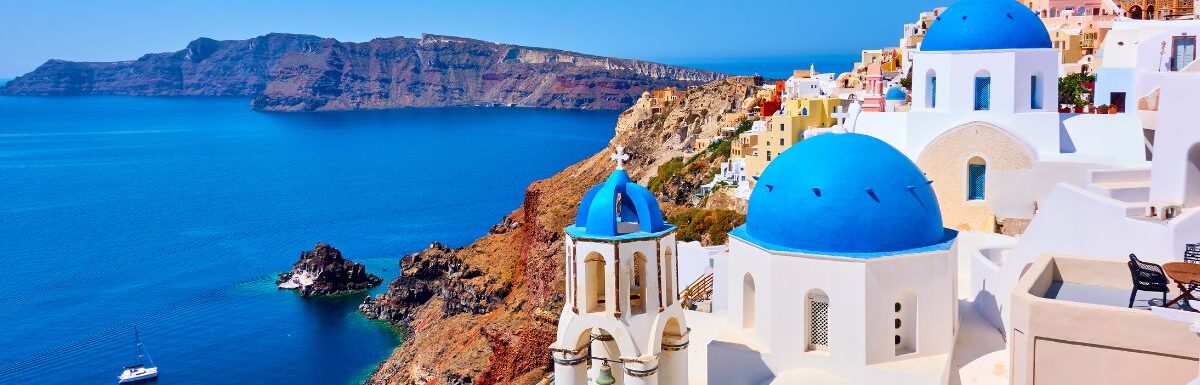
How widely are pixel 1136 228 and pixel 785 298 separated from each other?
399cm

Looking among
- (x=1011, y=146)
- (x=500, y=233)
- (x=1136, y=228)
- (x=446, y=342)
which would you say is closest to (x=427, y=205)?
(x=500, y=233)

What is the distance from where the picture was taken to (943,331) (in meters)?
11.4

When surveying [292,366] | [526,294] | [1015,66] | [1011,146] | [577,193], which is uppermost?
[1015,66]

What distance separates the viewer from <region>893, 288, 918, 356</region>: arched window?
11.4m

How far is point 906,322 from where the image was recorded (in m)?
11.5

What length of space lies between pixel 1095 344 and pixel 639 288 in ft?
15.8

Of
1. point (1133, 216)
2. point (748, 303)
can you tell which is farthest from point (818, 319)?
point (1133, 216)

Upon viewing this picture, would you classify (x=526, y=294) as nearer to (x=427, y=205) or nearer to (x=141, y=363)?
(x=141, y=363)

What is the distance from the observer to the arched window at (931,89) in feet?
59.2

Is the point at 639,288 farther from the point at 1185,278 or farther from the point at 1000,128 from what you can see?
the point at 1000,128

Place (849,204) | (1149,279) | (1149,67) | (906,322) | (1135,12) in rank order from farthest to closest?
(1135,12) → (1149,67) → (906,322) → (849,204) → (1149,279)

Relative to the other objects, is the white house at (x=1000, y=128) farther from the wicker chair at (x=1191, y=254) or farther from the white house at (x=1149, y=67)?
the wicker chair at (x=1191, y=254)

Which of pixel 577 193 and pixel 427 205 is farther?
pixel 427 205

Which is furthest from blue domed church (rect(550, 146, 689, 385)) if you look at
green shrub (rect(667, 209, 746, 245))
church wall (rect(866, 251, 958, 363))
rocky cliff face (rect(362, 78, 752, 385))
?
green shrub (rect(667, 209, 746, 245))
